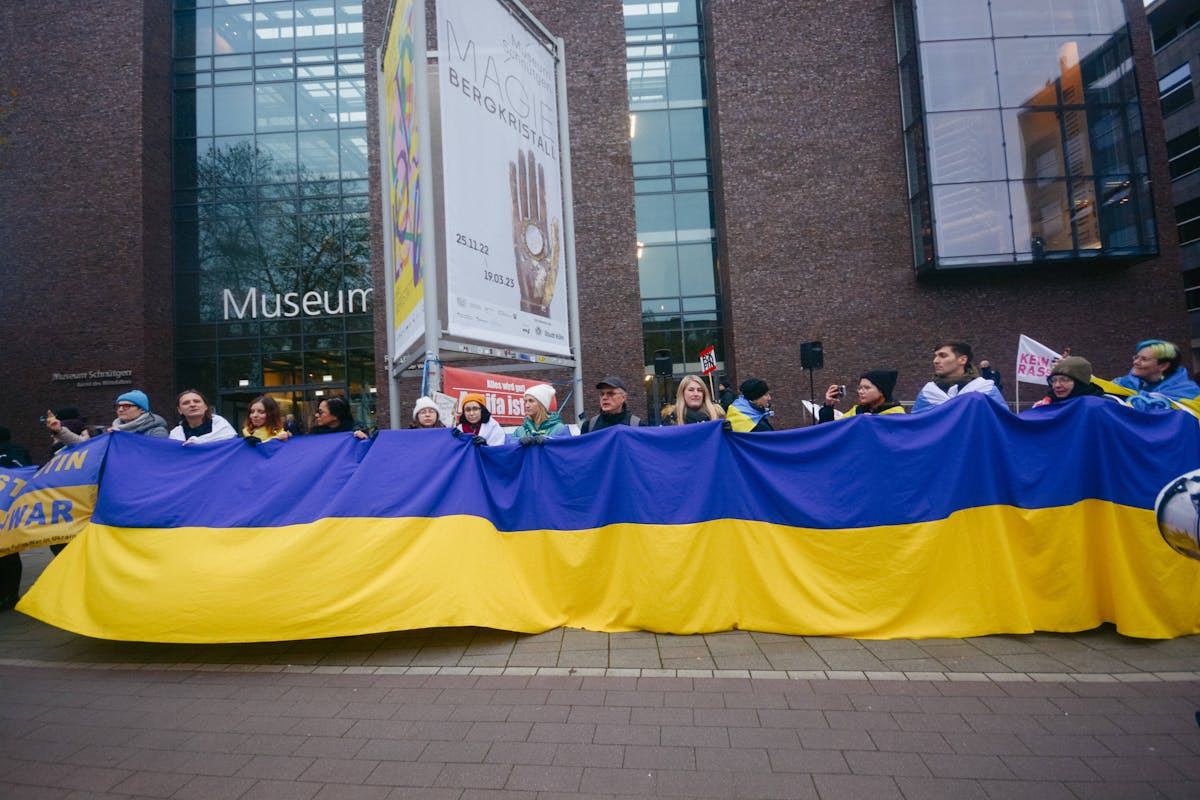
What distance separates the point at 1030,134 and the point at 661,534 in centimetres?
2002

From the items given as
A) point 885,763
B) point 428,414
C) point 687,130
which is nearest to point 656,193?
point 687,130

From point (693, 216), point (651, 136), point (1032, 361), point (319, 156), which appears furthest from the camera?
point (319, 156)

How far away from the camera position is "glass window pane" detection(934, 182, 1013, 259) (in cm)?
1852

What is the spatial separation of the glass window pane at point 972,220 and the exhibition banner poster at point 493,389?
52.3ft

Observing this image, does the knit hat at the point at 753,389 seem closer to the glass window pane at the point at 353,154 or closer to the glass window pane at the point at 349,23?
the glass window pane at the point at 353,154

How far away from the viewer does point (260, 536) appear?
15.5 feet

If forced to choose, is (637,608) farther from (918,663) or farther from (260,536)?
(260,536)

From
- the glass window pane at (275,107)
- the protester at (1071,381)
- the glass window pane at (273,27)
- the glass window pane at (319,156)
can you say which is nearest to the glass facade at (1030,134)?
the protester at (1071,381)

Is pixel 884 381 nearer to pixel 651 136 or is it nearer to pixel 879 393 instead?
pixel 879 393

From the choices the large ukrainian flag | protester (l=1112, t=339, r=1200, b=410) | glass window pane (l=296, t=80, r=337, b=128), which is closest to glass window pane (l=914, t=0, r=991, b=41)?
protester (l=1112, t=339, r=1200, b=410)

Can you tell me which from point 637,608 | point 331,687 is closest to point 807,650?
point 637,608

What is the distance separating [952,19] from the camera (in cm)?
1894

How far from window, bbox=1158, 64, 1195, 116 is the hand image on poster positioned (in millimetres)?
38315

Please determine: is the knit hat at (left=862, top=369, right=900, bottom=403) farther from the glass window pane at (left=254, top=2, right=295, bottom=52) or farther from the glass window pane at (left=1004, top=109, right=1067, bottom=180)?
the glass window pane at (left=254, top=2, right=295, bottom=52)
